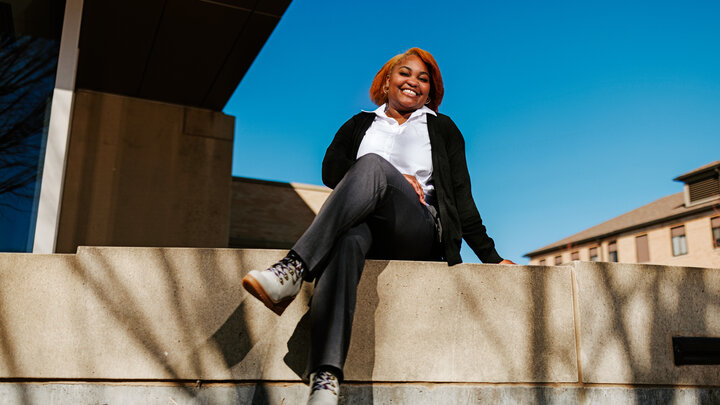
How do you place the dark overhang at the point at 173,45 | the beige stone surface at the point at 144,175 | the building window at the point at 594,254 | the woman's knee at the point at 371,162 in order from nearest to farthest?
the woman's knee at the point at 371,162 < the dark overhang at the point at 173,45 < the beige stone surface at the point at 144,175 < the building window at the point at 594,254

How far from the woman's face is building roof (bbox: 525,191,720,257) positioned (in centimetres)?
3594

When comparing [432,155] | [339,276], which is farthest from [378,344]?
[432,155]

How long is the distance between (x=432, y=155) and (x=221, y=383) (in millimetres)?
1617

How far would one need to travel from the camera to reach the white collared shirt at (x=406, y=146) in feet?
Result: 10.8

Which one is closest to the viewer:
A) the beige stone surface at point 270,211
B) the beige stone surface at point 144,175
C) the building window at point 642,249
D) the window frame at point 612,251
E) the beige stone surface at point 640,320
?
the beige stone surface at point 640,320

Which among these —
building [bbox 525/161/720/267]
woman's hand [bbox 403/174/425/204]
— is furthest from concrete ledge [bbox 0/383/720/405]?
building [bbox 525/161/720/267]

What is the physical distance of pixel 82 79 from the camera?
723cm

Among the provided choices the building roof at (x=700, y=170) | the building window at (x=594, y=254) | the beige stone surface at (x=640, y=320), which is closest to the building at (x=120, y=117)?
the beige stone surface at (x=640, y=320)

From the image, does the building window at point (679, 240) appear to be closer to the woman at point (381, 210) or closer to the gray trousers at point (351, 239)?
the woman at point (381, 210)

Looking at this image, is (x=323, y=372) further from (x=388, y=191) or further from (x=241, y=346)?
(x=388, y=191)

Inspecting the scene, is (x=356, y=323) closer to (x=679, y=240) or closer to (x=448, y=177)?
(x=448, y=177)

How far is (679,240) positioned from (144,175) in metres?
39.1

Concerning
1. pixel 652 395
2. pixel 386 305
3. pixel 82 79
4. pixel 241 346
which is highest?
pixel 82 79

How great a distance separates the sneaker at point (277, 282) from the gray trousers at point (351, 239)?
55 millimetres
